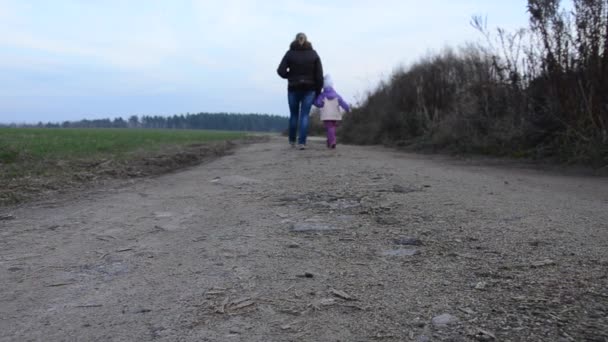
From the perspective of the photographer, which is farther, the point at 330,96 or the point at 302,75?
the point at 330,96

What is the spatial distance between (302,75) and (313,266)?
25.8 feet

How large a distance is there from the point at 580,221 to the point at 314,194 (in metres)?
2.43

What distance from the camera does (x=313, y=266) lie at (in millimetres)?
3240

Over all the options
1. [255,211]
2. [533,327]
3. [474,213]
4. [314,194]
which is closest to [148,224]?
[255,211]

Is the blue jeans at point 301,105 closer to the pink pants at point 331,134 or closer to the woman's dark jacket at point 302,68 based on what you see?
the woman's dark jacket at point 302,68

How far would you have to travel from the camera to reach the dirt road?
95.6 inches

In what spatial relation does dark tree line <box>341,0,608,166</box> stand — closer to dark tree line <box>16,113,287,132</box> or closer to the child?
the child

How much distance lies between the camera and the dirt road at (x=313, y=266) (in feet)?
7.97

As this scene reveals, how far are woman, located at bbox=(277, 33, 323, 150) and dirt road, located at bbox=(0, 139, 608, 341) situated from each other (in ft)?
17.4

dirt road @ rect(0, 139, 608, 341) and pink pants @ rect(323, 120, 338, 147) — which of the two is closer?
dirt road @ rect(0, 139, 608, 341)

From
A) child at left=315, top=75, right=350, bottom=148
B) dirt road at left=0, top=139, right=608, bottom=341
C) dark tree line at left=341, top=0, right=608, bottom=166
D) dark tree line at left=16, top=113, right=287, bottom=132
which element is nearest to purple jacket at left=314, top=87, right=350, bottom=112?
child at left=315, top=75, right=350, bottom=148

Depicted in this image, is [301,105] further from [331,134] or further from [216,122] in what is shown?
[216,122]

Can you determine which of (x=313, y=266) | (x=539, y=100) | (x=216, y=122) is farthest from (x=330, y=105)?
(x=216, y=122)

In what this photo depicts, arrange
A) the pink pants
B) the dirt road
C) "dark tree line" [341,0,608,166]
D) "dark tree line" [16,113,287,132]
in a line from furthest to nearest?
"dark tree line" [16,113,287,132] → the pink pants → "dark tree line" [341,0,608,166] → the dirt road
